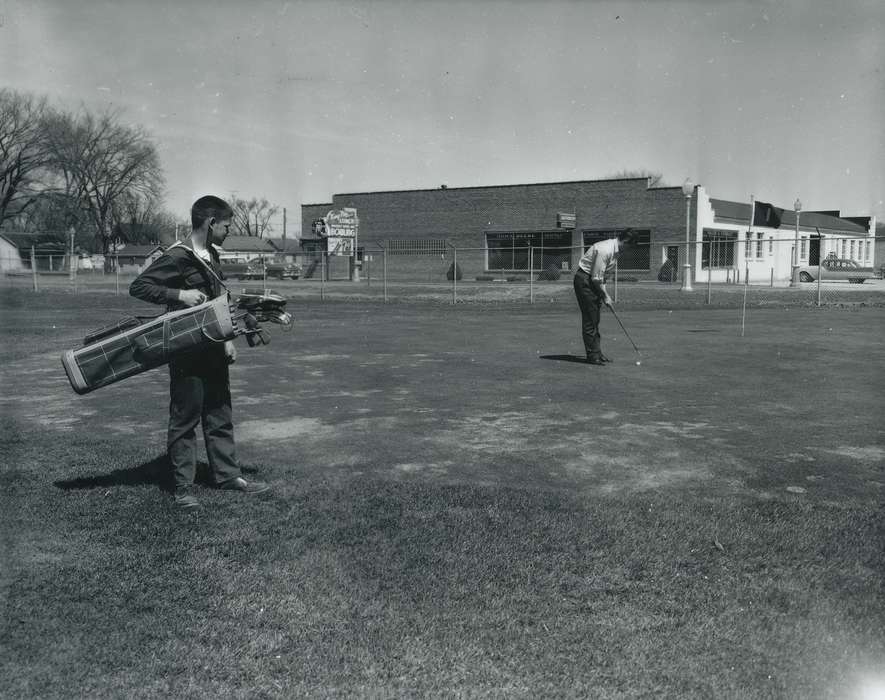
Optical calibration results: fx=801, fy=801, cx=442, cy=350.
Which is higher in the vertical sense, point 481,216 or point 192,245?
point 481,216

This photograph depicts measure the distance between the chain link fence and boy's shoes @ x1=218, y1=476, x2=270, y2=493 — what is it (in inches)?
594

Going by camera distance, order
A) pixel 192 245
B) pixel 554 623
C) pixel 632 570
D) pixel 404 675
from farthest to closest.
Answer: pixel 192 245 < pixel 632 570 < pixel 554 623 < pixel 404 675

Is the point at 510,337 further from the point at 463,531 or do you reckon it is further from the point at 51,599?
the point at 51,599

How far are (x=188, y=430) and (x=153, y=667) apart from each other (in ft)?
7.22

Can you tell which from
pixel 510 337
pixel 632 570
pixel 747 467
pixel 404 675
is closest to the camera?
pixel 404 675

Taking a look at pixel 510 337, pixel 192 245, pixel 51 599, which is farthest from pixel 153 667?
pixel 510 337

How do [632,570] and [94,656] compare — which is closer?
[94,656]

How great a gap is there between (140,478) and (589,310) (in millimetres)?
6816

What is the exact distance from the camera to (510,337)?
1481cm

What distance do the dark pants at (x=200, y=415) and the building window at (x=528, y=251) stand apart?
40682 millimetres

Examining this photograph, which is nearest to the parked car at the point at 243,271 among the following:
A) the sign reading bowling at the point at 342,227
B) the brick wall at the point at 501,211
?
the sign reading bowling at the point at 342,227

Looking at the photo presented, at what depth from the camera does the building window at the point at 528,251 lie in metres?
46.3

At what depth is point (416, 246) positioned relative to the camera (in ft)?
172

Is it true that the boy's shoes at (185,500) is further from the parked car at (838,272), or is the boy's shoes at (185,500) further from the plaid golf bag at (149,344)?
the parked car at (838,272)
